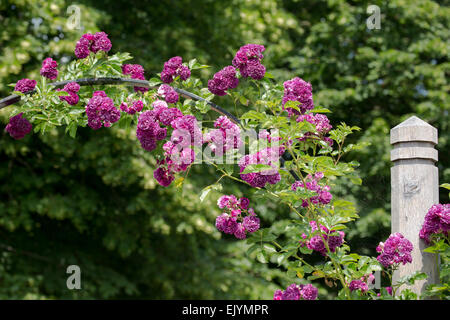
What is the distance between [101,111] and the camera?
250cm

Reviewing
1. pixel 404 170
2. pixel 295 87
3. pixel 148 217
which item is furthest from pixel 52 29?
pixel 404 170

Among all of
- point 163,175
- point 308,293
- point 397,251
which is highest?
point 163,175

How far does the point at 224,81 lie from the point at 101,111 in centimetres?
59

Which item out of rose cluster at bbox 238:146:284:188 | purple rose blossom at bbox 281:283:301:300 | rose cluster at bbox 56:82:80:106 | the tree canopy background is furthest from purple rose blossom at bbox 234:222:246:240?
the tree canopy background

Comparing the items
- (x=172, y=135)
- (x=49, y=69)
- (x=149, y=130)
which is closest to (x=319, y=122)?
(x=172, y=135)

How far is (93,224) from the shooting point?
292 inches

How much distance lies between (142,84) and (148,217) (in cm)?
477

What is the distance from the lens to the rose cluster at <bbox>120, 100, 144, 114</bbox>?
103 inches

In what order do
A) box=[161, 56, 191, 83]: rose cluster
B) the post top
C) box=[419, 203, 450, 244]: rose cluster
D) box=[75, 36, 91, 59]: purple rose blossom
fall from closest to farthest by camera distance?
box=[419, 203, 450, 244]: rose cluster, the post top, box=[161, 56, 191, 83]: rose cluster, box=[75, 36, 91, 59]: purple rose blossom

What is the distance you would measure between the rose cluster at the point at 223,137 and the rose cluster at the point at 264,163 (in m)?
0.11

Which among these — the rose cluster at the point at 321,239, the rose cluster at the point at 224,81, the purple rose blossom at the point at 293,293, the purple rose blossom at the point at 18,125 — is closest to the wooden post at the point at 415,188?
the rose cluster at the point at 321,239

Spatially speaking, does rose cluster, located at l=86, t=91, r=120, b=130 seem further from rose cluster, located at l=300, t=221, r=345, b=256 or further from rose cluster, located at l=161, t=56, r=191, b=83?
rose cluster, located at l=300, t=221, r=345, b=256

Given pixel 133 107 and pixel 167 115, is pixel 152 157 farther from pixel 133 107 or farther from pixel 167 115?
pixel 167 115

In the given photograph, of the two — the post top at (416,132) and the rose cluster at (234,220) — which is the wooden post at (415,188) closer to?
the post top at (416,132)
